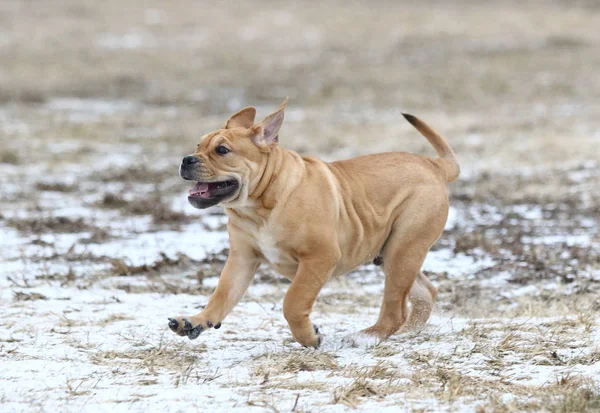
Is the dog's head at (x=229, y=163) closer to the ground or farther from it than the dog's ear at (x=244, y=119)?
closer to the ground

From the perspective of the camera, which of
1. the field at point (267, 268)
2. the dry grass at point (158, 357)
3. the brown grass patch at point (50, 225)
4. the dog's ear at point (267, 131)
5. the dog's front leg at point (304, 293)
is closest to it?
the field at point (267, 268)

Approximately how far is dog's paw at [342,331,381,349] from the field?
9cm

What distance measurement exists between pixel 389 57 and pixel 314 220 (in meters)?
23.9

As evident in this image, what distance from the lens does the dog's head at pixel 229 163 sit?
17.5 ft

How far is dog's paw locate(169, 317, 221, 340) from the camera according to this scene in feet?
17.5

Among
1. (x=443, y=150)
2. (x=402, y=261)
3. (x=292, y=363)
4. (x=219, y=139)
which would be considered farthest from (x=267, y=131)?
(x=443, y=150)

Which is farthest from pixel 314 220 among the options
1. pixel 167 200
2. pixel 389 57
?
pixel 389 57

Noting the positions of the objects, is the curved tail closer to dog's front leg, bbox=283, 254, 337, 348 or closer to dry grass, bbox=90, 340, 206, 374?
dog's front leg, bbox=283, 254, 337, 348

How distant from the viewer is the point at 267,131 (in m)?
5.64

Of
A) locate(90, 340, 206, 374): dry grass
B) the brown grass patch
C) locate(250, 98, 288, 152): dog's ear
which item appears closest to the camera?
Answer: locate(90, 340, 206, 374): dry grass

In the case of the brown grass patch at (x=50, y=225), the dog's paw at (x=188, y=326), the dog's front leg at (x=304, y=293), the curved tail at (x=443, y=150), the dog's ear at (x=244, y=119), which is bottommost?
the brown grass patch at (x=50, y=225)

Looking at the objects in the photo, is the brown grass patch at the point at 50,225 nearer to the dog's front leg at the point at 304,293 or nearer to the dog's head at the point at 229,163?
the dog's head at the point at 229,163

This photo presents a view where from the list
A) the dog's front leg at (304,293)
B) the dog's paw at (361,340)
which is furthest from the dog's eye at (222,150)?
the dog's paw at (361,340)

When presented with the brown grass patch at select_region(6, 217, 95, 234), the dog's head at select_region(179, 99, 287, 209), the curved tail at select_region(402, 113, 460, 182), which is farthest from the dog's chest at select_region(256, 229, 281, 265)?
the brown grass patch at select_region(6, 217, 95, 234)
